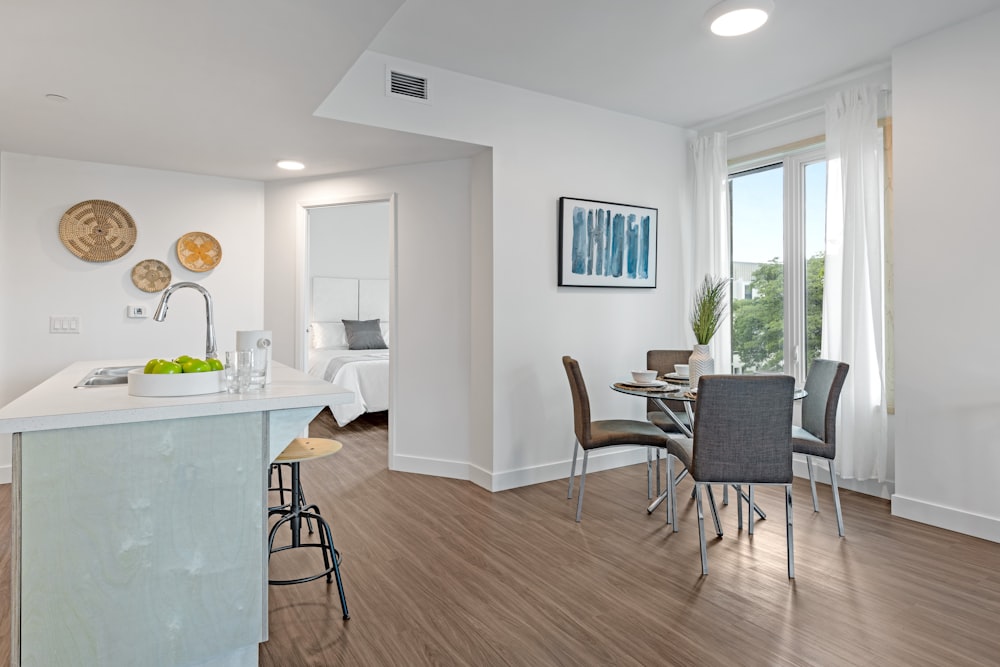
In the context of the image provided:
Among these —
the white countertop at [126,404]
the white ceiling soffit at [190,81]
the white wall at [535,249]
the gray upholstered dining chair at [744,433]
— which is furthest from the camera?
the white wall at [535,249]

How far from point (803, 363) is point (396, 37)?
11.2ft

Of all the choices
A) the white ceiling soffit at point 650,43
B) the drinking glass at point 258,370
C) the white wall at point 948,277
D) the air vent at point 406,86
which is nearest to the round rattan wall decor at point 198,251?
the air vent at point 406,86

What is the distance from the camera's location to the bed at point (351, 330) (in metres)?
5.81

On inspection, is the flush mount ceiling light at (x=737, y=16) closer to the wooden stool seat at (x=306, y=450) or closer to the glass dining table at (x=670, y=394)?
the glass dining table at (x=670, y=394)

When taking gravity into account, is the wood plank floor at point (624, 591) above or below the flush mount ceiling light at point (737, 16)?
below

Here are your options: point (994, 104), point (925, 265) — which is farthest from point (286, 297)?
point (994, 104)

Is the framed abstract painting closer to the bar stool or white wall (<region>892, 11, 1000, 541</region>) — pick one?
white wall (<region>892, 11, 1000, 541</region>)

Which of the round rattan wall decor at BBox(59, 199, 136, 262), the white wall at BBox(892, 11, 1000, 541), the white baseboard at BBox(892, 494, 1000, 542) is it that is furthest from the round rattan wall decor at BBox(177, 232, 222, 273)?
the white baseboard at BBox(892, 494, 1000, 542)

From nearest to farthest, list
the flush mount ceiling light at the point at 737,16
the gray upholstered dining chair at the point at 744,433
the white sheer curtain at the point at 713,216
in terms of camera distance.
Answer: the gray upholstered dining chair at the point at 744,433 → the flush mount ceiling light at the point at 737,16 → the white sheer curtain at the point at 713,216

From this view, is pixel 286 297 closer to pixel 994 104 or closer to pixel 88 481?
pixel 88 481

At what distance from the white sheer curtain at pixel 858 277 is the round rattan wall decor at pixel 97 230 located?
4.95 m

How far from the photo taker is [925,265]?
3104mm

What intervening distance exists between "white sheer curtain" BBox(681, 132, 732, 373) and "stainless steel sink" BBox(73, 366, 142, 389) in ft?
12.7

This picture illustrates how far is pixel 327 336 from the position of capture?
7.61 metres
